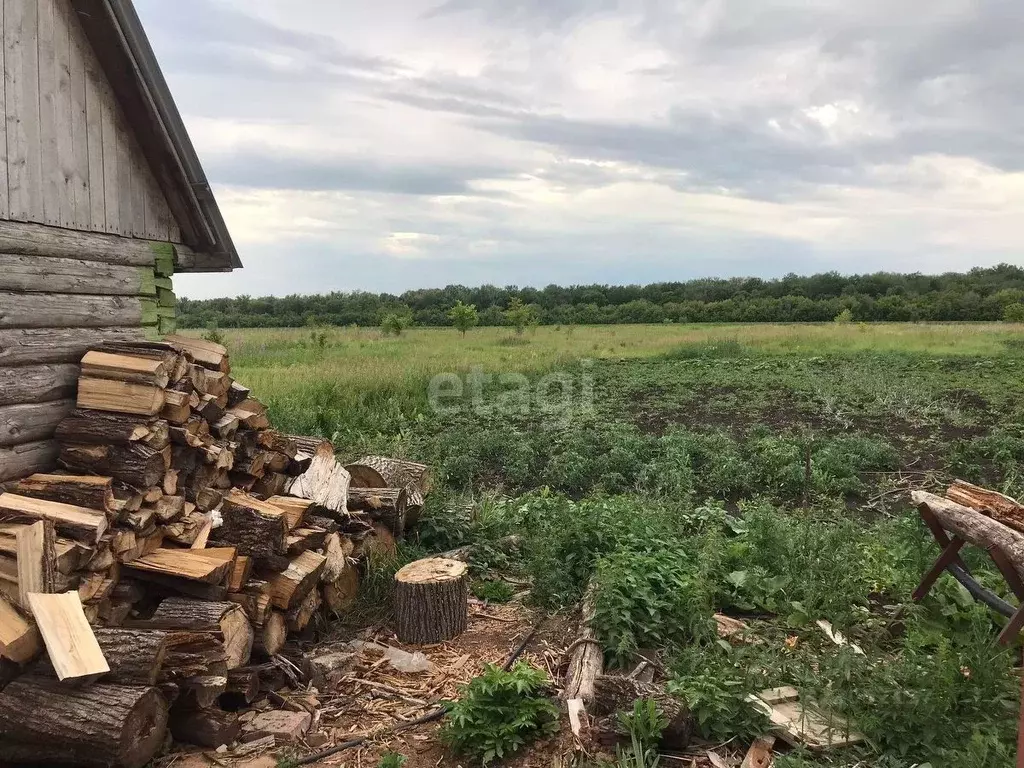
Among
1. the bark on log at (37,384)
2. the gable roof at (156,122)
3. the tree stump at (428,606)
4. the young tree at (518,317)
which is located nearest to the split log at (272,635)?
the tree stump at (428,606)

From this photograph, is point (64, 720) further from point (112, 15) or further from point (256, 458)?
point (112, 15)

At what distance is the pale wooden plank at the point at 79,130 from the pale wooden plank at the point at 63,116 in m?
0.02

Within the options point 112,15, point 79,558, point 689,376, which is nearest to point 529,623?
point 79,558

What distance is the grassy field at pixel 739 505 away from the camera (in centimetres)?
389

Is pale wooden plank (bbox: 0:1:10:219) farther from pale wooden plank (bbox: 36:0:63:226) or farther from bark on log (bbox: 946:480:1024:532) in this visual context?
bark on log (bbox: 946:480:1024:532)

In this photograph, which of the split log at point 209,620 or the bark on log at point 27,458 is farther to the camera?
the bark on log at point 27,458

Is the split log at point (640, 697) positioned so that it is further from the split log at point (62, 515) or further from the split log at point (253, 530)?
the split log at point (62, 515)

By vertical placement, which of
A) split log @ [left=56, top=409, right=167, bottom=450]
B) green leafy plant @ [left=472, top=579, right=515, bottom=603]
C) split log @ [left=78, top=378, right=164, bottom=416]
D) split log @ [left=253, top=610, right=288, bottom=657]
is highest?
split log @ [left=78, top=378, right=164, bottom=416]

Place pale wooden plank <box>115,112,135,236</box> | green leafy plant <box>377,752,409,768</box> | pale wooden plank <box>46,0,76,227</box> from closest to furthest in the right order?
green leafy plant <box>377,752,409,768</box>, pale wooden plank <box>46,0,76,227</box>, pale wooden plank <box>115,112,135,236</box>

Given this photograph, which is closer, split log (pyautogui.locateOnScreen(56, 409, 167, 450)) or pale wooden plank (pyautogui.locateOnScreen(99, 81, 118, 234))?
split log (pyautogui.locateOnScreen(56, 409, 167, 450))

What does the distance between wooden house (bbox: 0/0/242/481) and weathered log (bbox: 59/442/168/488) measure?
0.32 meters

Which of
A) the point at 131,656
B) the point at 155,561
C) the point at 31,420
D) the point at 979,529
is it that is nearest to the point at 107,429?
the point at 31,420

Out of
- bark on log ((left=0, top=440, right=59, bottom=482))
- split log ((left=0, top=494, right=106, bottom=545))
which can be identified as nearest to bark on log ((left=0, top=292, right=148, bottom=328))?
bark on log ((left=0, top=440, right=59, bottom=482))

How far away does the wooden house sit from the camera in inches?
197
